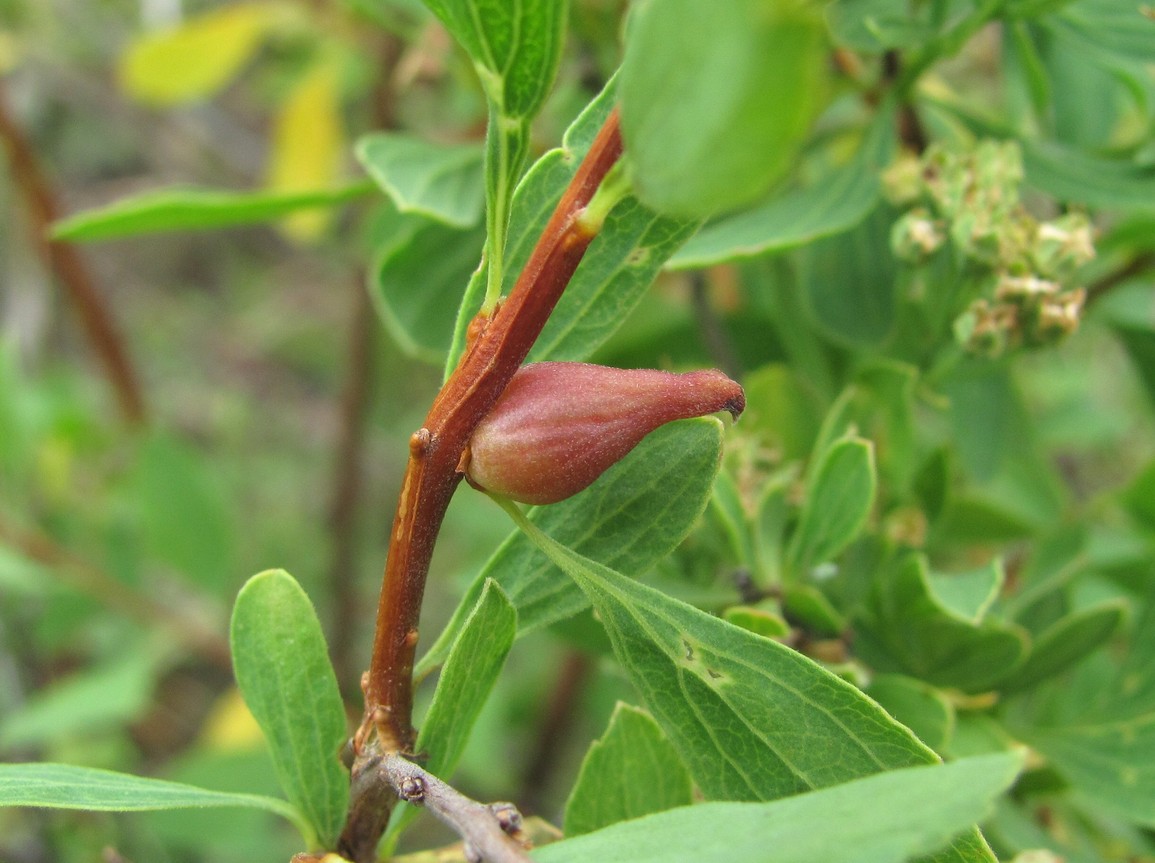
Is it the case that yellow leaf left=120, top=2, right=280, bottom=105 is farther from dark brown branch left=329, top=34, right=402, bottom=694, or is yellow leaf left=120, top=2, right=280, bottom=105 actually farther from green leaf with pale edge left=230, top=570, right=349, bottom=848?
green leaf with pale edge left=230, top=570, right=349, bottom=848

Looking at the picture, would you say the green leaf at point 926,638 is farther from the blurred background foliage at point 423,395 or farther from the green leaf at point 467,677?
the green leaf at point 467,677

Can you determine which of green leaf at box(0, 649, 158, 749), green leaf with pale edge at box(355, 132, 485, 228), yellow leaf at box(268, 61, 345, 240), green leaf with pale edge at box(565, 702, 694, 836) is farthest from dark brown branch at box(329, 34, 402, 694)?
green leaf with pale edge at box(565, 702, 694, 836)

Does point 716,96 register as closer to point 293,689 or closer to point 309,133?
point 293,689

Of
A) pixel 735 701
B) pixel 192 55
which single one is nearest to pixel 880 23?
pixel 735 701

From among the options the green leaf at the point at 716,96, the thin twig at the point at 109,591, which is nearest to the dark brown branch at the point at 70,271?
the thin twig at the point at 109,591

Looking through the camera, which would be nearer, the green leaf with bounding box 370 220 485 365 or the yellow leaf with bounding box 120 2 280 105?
the green leaf with bounding box 370 220 485 365
